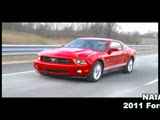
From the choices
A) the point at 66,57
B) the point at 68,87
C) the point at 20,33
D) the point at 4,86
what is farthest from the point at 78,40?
the point at 20,33

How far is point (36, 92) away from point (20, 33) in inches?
277

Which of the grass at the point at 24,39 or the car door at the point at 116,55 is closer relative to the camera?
the car door at the point at 116,55

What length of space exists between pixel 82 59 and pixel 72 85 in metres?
0.74

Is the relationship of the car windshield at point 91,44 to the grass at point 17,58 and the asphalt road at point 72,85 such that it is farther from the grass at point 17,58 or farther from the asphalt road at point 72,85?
the grass at point 17,58

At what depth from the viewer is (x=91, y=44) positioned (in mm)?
10109

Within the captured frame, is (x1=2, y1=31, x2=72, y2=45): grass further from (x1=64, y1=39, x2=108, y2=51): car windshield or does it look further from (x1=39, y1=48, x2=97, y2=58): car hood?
(x1=39, y1=48, x2=97, y2=58): car hood

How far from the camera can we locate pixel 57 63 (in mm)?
9266

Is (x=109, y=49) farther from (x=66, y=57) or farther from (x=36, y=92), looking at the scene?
(x=36, y=92)

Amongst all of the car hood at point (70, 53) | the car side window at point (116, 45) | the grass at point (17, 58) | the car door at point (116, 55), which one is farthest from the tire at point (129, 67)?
the grass at point (17, 58)

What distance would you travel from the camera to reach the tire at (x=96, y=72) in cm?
945

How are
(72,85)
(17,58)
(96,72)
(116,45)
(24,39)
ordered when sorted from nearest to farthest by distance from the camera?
(72,85) → (96,72) → (116,45) → (17,58) → (24,39)

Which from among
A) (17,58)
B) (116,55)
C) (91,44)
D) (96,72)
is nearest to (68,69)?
(96,72)

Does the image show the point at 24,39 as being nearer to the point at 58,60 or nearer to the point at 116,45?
the point at 116,45

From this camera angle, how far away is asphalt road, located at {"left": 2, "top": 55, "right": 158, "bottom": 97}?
811 centimetres
